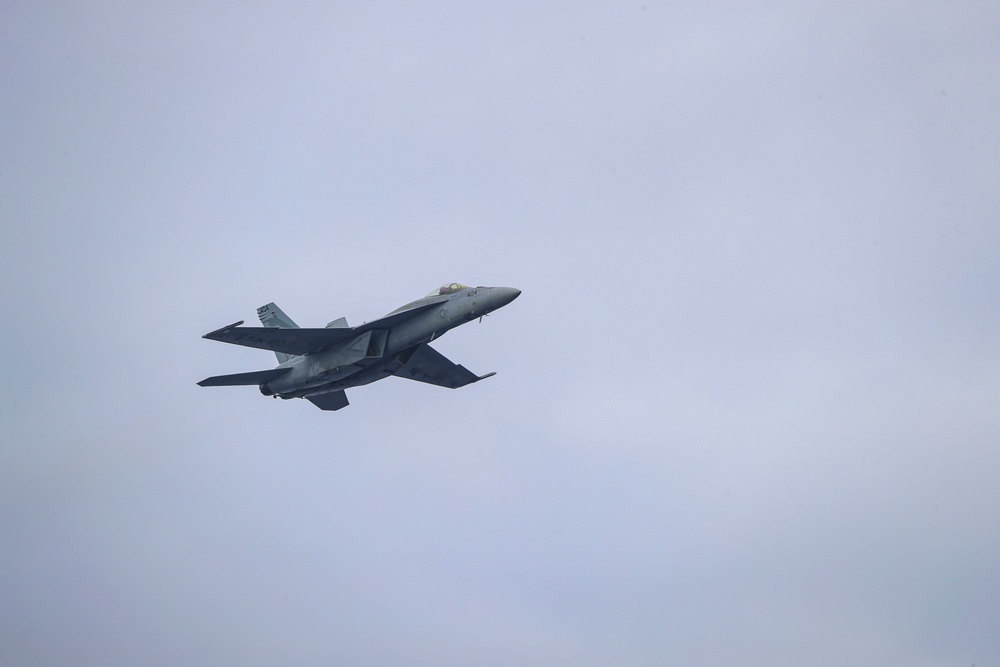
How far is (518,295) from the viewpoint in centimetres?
4416

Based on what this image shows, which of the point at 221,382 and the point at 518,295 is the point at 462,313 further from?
the point at 221,382

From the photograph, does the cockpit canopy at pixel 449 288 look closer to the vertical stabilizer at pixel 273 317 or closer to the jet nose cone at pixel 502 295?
the jet nose cone at pixel 502 295

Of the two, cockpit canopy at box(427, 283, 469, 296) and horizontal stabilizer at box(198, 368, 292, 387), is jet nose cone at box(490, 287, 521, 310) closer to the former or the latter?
cockpit canopy at box(427, 283, 469, 296)

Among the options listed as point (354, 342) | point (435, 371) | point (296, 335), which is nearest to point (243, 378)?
point (296, 335)

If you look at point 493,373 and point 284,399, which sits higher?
point 493,373

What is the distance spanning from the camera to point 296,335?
46.9 m

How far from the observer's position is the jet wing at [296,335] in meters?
46.0

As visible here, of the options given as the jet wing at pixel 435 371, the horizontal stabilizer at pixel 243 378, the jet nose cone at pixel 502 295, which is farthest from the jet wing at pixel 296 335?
the jet wing at pixel 435 371

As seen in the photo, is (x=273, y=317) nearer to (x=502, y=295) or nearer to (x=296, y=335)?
(x=296, y=335)

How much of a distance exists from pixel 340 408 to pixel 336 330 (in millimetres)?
7940

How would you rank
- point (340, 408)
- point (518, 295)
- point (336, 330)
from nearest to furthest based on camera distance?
point (518, 295) → point (336, 330) → point (340, 408)

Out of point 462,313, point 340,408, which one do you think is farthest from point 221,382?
point 462,313

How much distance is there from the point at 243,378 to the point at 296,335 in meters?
4.10

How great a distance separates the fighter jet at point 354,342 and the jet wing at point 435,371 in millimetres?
227
